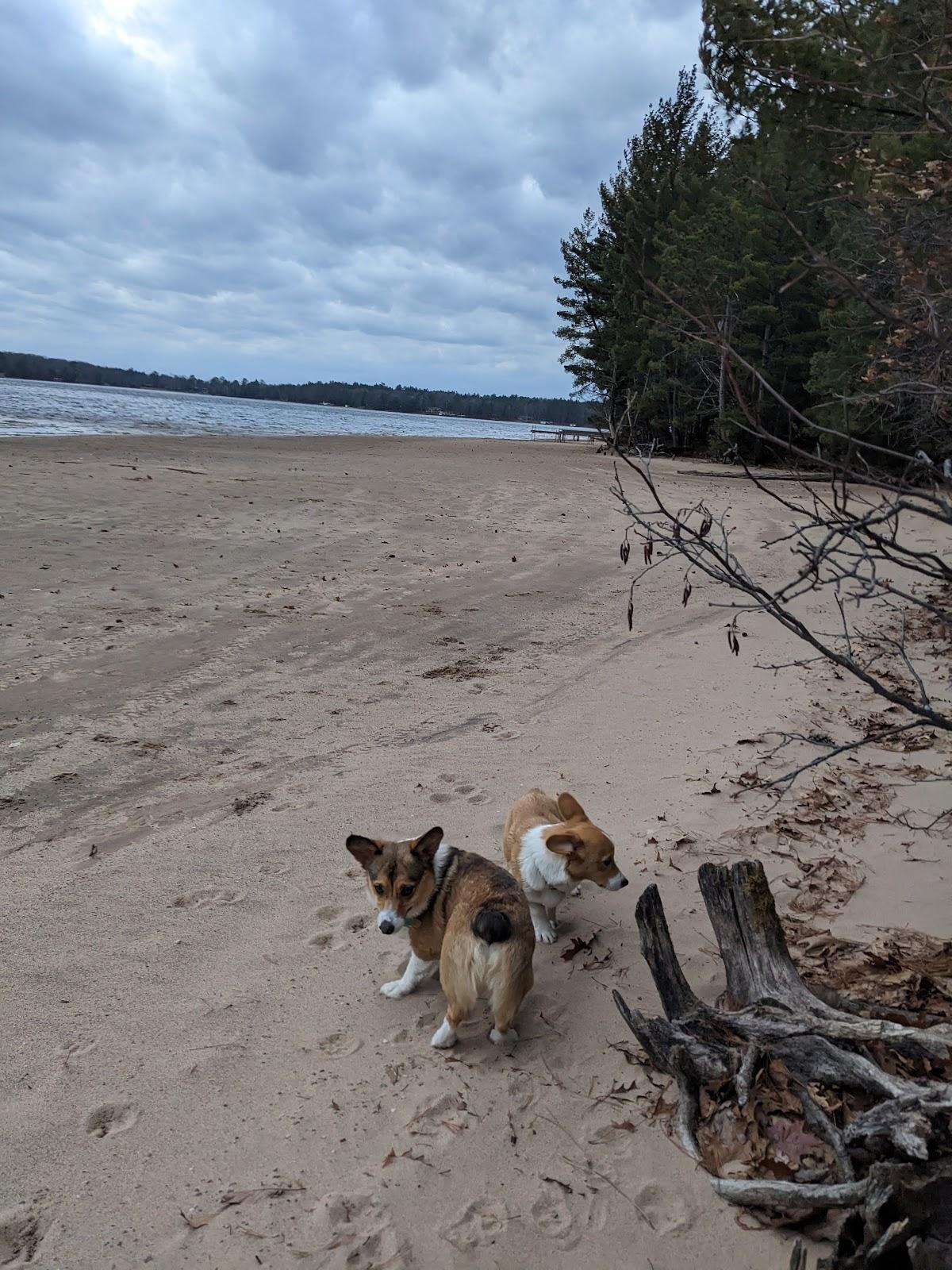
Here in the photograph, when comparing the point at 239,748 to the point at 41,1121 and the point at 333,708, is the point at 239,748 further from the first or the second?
the point at 41,1121

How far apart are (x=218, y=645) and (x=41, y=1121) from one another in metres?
5.73

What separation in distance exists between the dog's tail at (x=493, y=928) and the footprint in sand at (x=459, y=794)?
2.14 m

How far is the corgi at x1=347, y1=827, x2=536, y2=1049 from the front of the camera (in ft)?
11.2

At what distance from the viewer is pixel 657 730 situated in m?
6.83

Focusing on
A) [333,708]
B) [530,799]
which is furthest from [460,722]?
[530,799]

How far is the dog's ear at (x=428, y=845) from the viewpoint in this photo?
3.82m

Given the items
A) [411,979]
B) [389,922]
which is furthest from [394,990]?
[389,922]

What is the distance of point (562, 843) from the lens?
4051mm

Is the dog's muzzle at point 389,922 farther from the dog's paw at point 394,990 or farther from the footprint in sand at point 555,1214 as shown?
the footprint in sand at point 555,1214

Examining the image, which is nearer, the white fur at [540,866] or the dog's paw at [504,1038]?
the dog's paw at [504,1038]

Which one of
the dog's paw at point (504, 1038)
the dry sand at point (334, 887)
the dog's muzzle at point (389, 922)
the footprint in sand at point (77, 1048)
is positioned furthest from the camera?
the dog's muzzle at point (389, 922)

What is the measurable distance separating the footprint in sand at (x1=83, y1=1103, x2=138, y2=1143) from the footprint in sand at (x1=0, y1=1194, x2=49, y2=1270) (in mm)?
273

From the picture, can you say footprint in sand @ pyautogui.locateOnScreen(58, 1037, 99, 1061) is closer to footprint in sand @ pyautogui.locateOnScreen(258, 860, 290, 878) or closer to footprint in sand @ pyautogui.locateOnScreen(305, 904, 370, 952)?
footprint in sand @ pyautogui.locateOnScreen(305, 904, 370, 952)

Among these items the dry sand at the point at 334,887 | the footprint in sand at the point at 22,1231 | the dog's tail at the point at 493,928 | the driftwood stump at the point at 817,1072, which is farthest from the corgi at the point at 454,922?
the footprint in sand at the point at 22,1231
